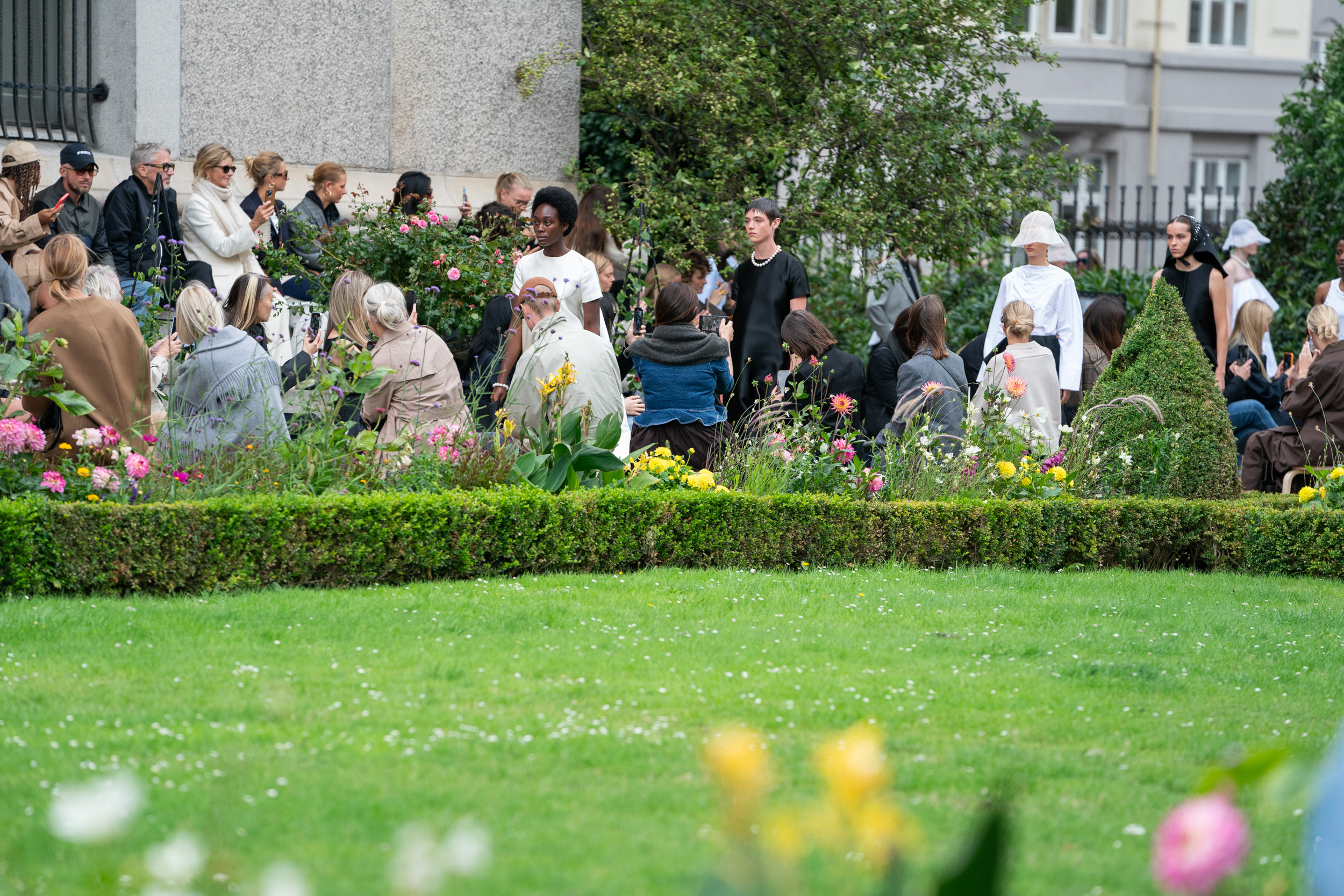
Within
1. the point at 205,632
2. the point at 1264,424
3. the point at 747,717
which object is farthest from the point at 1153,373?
the point at 205,632

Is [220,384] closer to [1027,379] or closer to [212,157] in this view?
[212,157]

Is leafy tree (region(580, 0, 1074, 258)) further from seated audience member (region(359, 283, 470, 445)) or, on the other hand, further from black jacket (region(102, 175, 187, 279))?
seated audience member (region(359, 283, 470, 445))

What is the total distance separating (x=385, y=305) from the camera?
8.49 m

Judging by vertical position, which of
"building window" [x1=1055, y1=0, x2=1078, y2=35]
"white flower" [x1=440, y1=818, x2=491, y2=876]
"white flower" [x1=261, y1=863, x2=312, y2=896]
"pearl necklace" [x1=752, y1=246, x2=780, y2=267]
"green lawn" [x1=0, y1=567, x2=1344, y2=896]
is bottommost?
"green lawn" [x1=0, y1=567, x2=1344, y2=896]

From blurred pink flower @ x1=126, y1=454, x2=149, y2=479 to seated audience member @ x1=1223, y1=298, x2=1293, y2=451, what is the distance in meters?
8.51

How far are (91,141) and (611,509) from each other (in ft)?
24.0

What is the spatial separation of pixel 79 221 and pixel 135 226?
447 millimetres

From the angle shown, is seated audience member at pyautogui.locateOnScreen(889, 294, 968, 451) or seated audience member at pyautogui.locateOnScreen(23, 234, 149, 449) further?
seated audience member at pyautogui.locateOnScreen(889, 294, 968, 451)

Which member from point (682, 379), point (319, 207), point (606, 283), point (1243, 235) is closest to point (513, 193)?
point (319, 207)

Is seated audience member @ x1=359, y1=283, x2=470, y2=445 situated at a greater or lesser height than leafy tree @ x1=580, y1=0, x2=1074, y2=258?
lesser

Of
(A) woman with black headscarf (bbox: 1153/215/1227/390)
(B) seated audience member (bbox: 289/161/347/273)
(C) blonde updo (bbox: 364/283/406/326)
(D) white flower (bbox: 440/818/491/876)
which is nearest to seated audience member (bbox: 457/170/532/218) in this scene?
(B) seated audience member (bbox: 289/161/347/273)

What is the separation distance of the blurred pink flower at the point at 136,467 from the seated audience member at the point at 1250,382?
335 inches

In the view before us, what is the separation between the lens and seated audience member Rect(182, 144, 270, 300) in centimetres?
1034

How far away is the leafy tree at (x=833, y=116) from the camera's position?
13.1m
